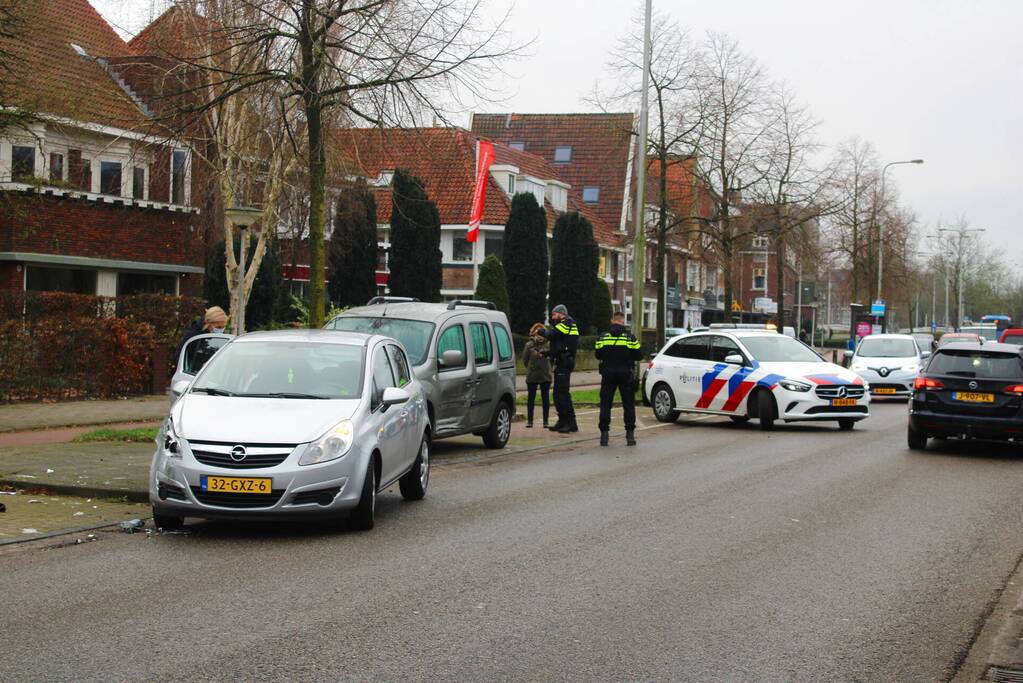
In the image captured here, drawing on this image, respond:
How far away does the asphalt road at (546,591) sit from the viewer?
6.14 metres

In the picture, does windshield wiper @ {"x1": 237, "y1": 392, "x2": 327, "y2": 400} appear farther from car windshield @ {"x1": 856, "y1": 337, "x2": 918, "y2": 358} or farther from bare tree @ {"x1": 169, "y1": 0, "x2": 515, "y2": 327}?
car windshield @ {"x1": 856, "y1": 337, "x2": 918, "y2": 358}

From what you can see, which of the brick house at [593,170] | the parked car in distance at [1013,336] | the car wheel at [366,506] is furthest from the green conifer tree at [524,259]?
the car wheel at [366,506]

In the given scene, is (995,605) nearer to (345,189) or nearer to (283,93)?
(283,93)

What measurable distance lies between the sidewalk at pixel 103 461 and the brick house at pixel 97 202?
36.9 ft

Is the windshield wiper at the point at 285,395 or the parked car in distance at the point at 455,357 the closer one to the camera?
the windshield wiper at the point at 285,395

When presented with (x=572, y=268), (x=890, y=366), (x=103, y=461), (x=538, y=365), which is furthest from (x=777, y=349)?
(x=572, y=268)

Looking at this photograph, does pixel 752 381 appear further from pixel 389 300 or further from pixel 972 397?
pixel 389 300

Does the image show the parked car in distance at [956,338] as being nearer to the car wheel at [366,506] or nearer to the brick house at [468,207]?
the car wheel at [366,506]

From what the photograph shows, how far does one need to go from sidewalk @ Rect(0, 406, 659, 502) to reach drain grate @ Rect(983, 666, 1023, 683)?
25.4ft

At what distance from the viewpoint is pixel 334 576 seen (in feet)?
26.9

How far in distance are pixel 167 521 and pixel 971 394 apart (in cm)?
1150

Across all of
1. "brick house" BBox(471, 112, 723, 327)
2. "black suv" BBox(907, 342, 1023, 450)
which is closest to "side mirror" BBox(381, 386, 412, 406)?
"black suv" BBox(907, 342, 1023, 450)

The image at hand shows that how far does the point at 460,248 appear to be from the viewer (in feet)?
189

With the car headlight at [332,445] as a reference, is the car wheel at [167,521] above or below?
below
